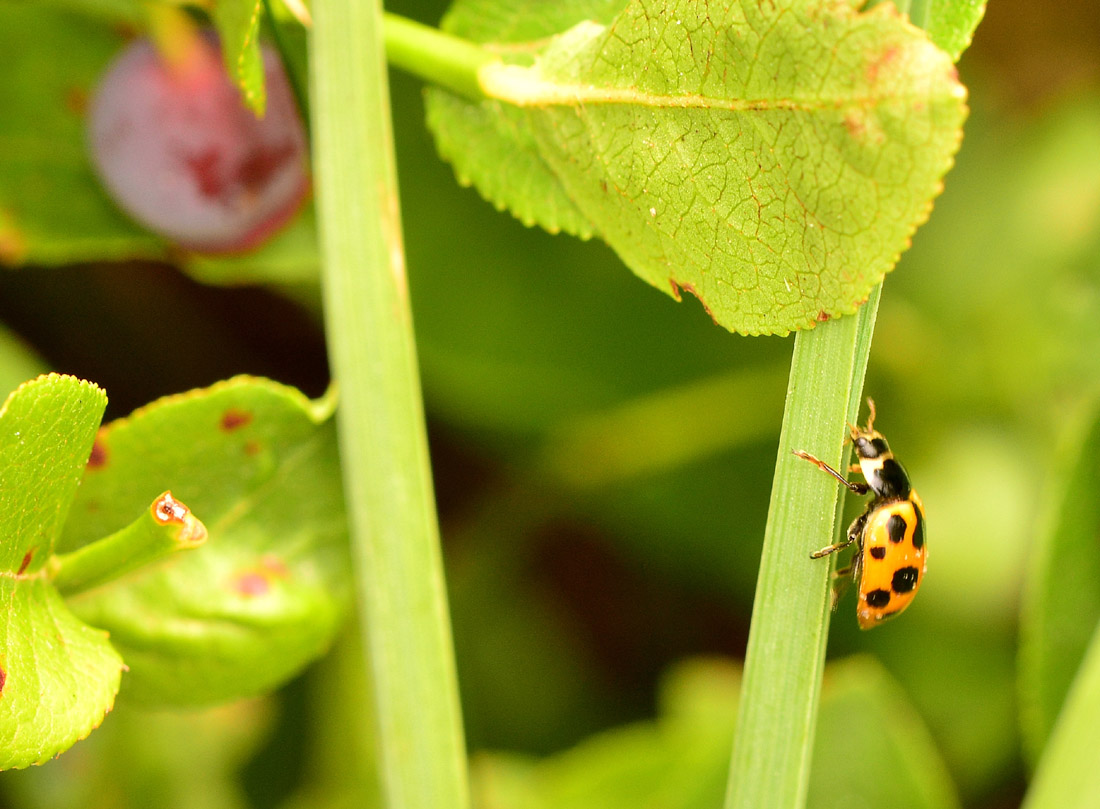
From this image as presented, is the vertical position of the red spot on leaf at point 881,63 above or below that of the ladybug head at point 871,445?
above

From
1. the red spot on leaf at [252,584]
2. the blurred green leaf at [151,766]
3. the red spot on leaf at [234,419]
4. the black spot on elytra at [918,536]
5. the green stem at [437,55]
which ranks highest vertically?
the green stem at [437,55]

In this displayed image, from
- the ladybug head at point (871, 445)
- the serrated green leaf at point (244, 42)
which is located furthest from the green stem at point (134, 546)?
the ladybug head at point (871, 445)

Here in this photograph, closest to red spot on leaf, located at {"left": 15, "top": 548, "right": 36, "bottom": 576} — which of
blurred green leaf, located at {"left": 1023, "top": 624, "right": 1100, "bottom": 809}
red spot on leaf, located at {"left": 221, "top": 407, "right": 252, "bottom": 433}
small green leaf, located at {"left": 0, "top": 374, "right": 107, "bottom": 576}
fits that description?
small green leaf, located at {"left": 0, "top": 374, "right": 107, "bottom": 576}

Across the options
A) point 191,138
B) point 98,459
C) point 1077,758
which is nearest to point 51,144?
point 191,138

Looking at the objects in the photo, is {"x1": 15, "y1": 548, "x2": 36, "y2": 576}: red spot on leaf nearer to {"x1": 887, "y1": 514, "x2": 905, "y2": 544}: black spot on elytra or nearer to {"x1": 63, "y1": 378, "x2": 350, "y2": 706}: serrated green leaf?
{"x1": 63, "y1": 378, "x2": 350, "y2": 706}: serrated green leaf

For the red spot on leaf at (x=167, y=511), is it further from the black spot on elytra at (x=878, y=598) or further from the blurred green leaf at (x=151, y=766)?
the blurred green leaf at (x=151, y=766)

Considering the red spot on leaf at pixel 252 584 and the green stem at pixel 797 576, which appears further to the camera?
the red spot on leaf at pixel 252 584

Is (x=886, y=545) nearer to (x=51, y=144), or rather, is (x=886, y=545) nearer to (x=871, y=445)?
(x=871, y=445)
